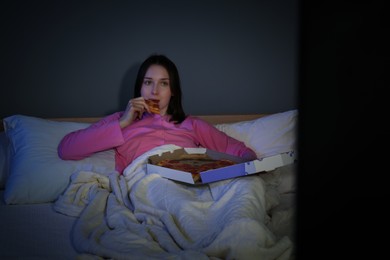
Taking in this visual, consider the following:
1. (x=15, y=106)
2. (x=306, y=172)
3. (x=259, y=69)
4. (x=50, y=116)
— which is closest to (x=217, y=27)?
(x=259, y=69)

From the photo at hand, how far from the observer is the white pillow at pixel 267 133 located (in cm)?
180

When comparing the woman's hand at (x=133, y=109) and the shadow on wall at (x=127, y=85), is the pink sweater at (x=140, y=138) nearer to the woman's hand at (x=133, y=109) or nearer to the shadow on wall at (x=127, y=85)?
the woman's hand at (x=133, y=109)

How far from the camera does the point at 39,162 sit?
1523 millimetres

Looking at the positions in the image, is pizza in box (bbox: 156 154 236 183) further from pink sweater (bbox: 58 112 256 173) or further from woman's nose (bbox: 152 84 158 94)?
woman's nose (bbox: 152 84 158 94)

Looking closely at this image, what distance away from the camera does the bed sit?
3.04 feet

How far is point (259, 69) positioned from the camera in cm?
226

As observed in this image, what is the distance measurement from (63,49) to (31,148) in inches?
27.7

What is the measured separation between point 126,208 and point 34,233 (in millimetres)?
287

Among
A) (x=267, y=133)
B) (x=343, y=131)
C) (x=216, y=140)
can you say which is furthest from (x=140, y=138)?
(x=343, y=131)

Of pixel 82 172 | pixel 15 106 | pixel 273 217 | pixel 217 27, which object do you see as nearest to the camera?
pixel 273 217

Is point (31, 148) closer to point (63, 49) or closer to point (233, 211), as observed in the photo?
point (63, 49)

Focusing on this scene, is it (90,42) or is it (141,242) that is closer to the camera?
(141,242)

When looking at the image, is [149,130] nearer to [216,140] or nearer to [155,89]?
[155,89]

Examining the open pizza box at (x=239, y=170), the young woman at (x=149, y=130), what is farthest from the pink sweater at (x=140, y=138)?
the open pizza box at (x=239, y=170)
